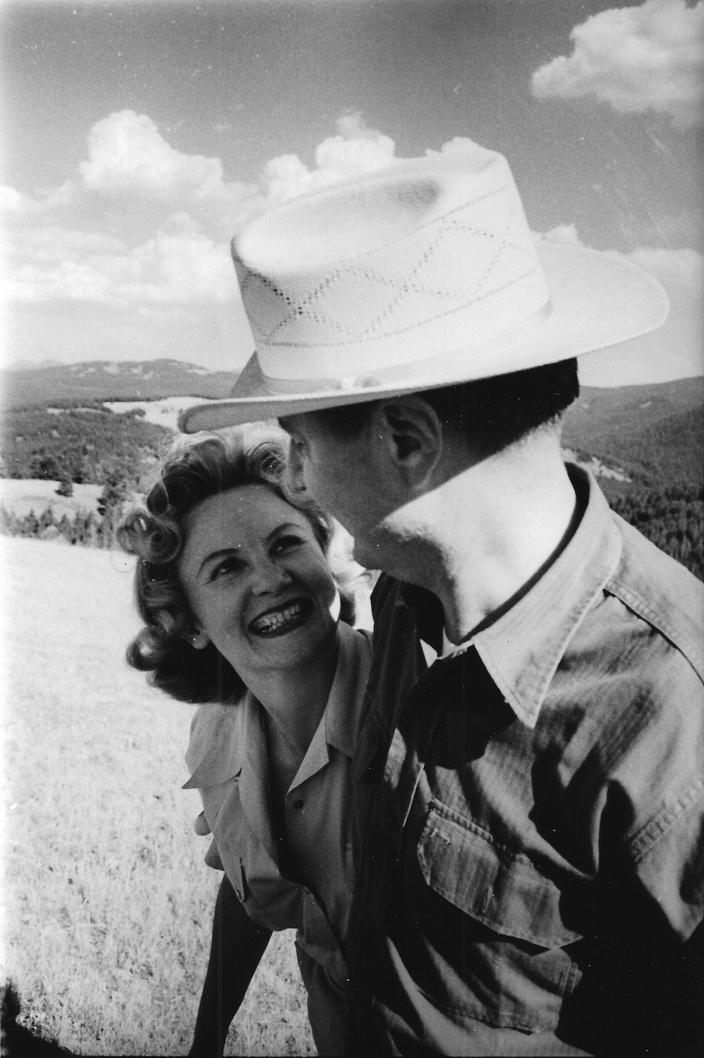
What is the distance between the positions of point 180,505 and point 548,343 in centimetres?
110

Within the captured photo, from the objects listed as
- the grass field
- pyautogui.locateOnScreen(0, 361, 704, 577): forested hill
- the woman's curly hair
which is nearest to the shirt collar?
pyautogui.locateOnScreen(0, 361, 704, 577): forested hill

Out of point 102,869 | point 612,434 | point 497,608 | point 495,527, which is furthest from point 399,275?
point 102,869

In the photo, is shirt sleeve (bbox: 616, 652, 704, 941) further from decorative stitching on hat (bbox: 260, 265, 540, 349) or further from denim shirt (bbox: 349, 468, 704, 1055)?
decorative stitching on hat (bbox: 260, 265, 540, 349)

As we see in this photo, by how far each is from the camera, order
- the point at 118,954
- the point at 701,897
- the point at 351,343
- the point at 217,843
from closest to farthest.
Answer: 1. the point at 701,897
2. the point at 351,343
3. the point at 217,843
4. the point at 118,954

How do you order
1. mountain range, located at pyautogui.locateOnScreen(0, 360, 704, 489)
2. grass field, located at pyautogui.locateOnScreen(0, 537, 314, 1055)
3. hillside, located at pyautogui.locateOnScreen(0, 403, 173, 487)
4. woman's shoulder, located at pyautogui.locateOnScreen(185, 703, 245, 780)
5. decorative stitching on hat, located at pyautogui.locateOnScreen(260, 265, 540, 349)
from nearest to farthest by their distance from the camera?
decorative stitching on hat, located at pyautogui.locateOnScreen(260, 265, 540, 349), woman's shoulder, located at pyautogui.locateOnScreen(185, 703, 245, 780), mountain range, located at pyautogui.locateOnScreen(0, 360, 704, 489), grass field, located at pyautogui.locateOnScreen(0, 537, 314, 1055), hillside, located at pyautogui.locateOnScreen(0, 403, 173, 487)

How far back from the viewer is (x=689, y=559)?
2436mm

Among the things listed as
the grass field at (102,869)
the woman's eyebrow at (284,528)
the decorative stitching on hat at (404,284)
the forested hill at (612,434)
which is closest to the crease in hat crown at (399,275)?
the decorative stitching on hat at (404,284)

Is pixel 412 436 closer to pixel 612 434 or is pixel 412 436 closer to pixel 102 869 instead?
pixel 612 434

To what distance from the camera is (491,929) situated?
1200 millimetres

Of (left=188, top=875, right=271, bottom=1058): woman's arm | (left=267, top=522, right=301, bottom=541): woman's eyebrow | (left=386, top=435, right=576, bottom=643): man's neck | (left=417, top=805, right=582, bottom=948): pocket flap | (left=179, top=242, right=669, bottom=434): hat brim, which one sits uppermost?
(left=179, top=242, right=669, bottom=434): hat brim

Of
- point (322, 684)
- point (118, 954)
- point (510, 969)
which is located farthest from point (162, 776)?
point (510, 969)

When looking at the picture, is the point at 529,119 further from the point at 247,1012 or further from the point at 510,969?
the point at 247,1012

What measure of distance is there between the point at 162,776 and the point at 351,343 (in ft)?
7.07

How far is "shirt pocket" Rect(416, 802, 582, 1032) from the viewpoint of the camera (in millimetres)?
1161
